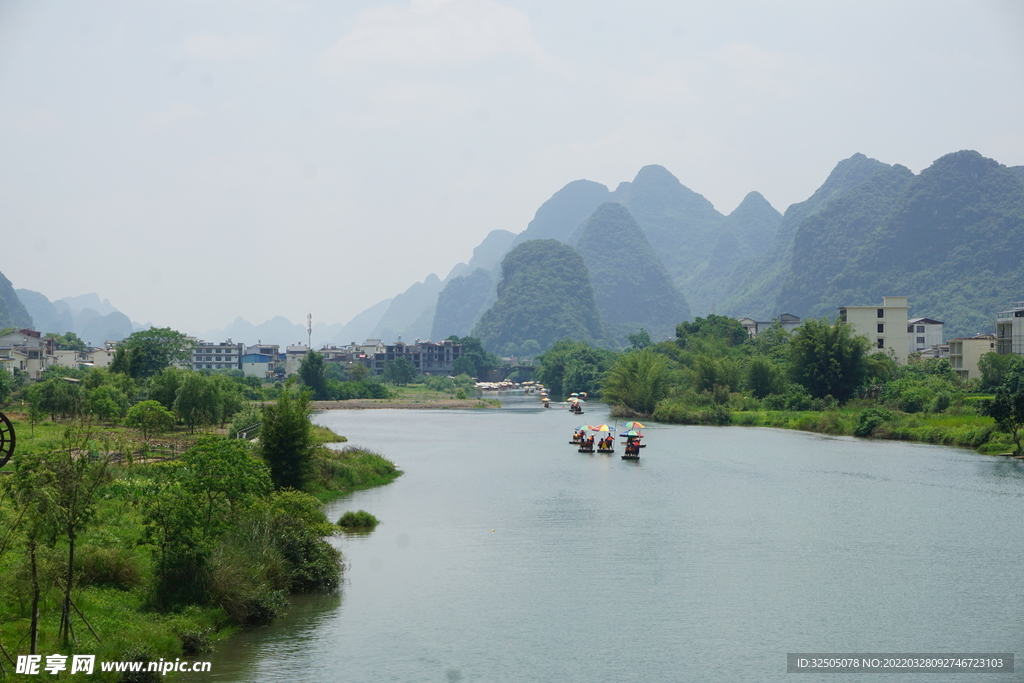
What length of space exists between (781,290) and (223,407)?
156309 millimetres

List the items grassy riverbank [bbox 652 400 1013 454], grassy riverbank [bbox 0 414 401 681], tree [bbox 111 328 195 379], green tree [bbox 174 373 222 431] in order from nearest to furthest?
grassy riverbank [bbox 0 414 401 681] < grassy riverbank [bbox 652 400 1013 454] < green tree [bbox 174 373 222 431] < tree [bbox 111 328 195 379]

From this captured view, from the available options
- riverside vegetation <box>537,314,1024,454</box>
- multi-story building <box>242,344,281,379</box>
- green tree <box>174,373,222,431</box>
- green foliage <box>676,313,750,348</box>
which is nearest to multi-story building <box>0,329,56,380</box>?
multi-story building <box>242,344,281,379</box>

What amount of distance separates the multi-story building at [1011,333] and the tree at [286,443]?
4843cm

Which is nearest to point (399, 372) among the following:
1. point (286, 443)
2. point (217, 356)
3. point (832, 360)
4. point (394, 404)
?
point (217, 356)

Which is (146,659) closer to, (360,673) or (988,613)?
(360,673)

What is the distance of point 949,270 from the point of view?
143000 mm

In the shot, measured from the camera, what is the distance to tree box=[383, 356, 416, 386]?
113250mm

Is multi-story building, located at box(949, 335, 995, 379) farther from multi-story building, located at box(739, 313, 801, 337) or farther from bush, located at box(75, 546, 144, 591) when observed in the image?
bush, located at box(75, 546, 144, 591)

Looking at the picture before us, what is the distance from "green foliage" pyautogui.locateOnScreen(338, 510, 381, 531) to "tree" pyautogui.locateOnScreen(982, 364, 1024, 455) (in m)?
25.9

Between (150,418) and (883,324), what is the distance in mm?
54291

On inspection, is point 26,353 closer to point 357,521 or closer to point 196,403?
point 196,403

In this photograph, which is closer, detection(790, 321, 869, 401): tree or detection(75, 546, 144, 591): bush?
detection(75, 546, 144, 591): bush

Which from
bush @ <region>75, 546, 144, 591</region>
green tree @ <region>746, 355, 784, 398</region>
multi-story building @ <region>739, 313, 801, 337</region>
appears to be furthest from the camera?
multi-story building @ <region>739, 313, 801, 337</region>

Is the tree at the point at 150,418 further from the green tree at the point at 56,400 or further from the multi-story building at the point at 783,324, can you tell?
the multi-story building at the point at 783,324
